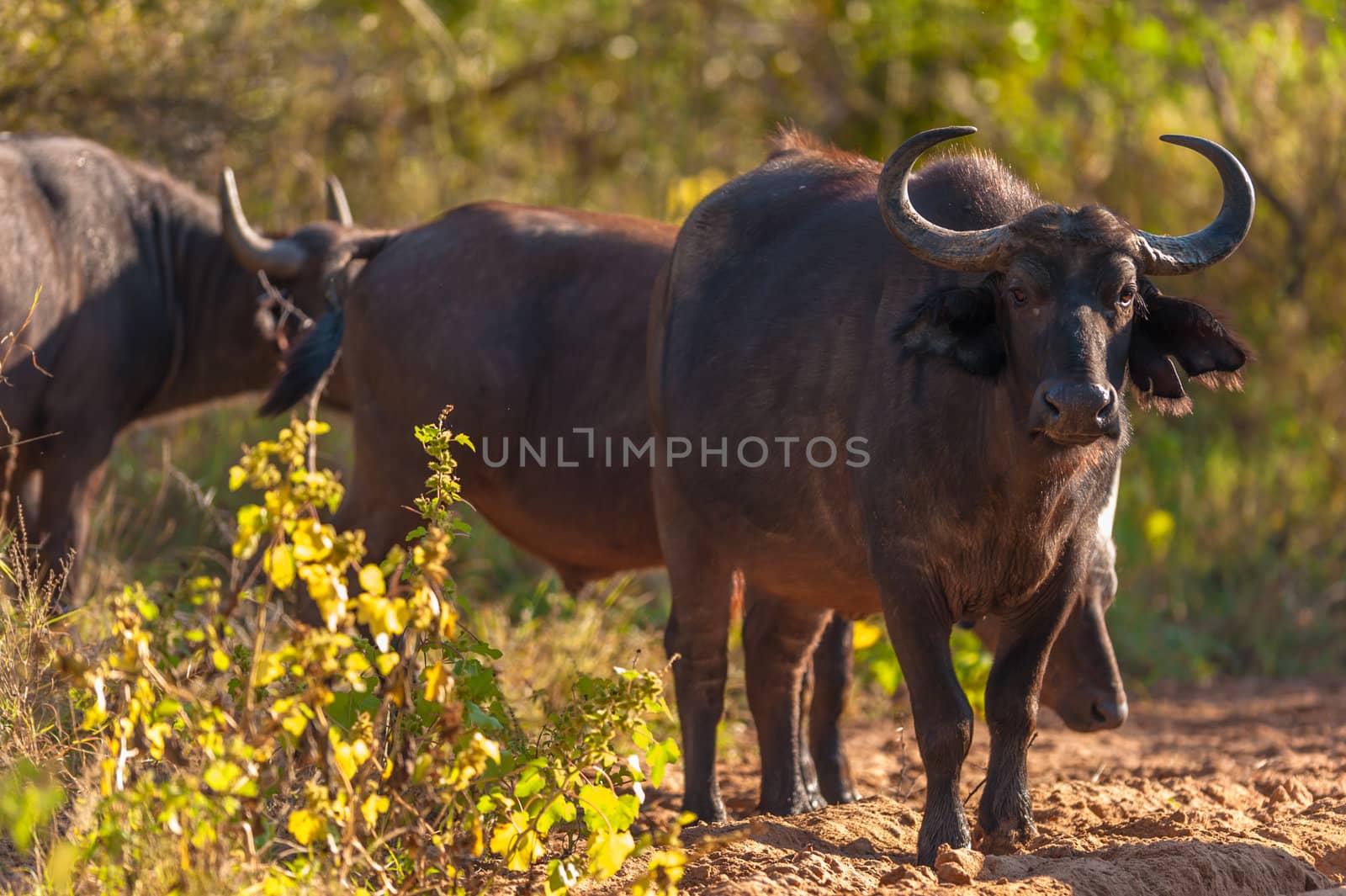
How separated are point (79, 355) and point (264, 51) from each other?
3245mm

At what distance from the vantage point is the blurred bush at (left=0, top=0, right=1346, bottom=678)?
9.17 m

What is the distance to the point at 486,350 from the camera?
20.8ft

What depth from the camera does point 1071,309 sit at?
4230 mm

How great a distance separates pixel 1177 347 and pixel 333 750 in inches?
102

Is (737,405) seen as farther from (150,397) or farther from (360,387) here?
(150,397)

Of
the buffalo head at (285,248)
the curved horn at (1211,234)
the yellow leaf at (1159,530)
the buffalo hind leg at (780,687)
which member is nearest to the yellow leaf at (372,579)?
the curved horn at (1211,234)

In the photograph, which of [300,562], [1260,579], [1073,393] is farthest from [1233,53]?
[300,562]

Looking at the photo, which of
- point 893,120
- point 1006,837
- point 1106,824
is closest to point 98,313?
point 1006,837

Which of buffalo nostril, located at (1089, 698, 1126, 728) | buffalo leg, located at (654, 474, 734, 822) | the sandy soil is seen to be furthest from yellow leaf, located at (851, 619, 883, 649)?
buffalo nostril, located at (1089, 698, 1126, 728)

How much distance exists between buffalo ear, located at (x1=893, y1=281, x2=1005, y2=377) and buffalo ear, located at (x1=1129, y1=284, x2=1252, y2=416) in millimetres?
425

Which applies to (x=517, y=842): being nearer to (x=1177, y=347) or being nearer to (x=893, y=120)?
(x=1177, y=347)

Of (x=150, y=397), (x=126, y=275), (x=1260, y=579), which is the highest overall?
(x=126, y=275)

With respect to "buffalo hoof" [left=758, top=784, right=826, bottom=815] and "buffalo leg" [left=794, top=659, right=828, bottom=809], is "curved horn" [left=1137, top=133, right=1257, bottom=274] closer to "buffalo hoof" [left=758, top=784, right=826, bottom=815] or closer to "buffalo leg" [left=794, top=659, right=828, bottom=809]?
"buffalo leg" [left=794, top=659, right=828, bottom=809]

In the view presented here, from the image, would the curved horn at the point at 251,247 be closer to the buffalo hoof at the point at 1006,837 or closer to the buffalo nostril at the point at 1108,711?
the buffalo nostril at the point at 1108,711
